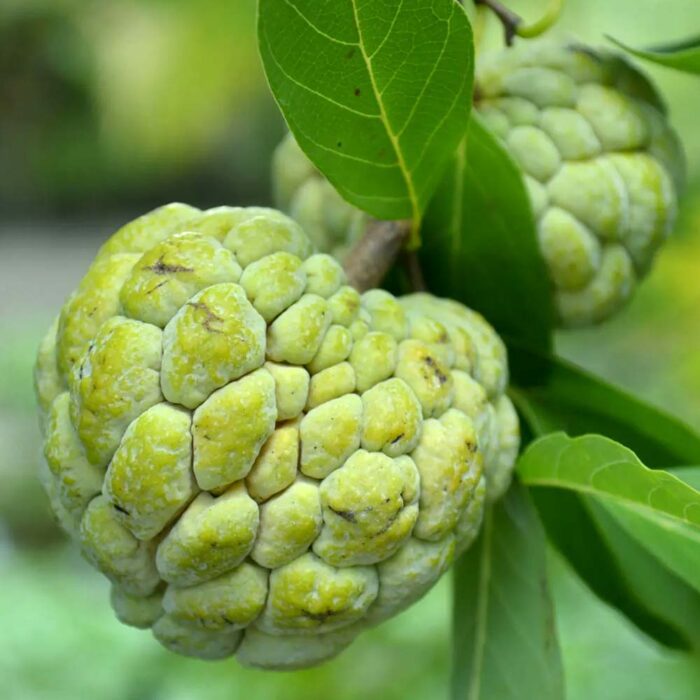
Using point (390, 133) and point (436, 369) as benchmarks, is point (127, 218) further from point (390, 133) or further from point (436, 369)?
point (436, 369)

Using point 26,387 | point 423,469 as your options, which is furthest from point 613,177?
point 26,387

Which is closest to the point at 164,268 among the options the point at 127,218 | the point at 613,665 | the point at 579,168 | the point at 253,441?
the point at 253,441

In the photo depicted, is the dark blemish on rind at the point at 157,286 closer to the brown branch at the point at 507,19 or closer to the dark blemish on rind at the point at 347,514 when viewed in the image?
the dark blemish on rind at the point at 347,514

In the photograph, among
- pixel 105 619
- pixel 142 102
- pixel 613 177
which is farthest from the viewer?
pixel 142 102

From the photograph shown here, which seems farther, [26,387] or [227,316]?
[26,387]

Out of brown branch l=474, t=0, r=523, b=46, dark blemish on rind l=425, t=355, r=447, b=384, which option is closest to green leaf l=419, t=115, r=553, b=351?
brown branch l=474, t=0, r=523, b=46

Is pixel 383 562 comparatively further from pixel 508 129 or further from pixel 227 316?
pixel 508 129
